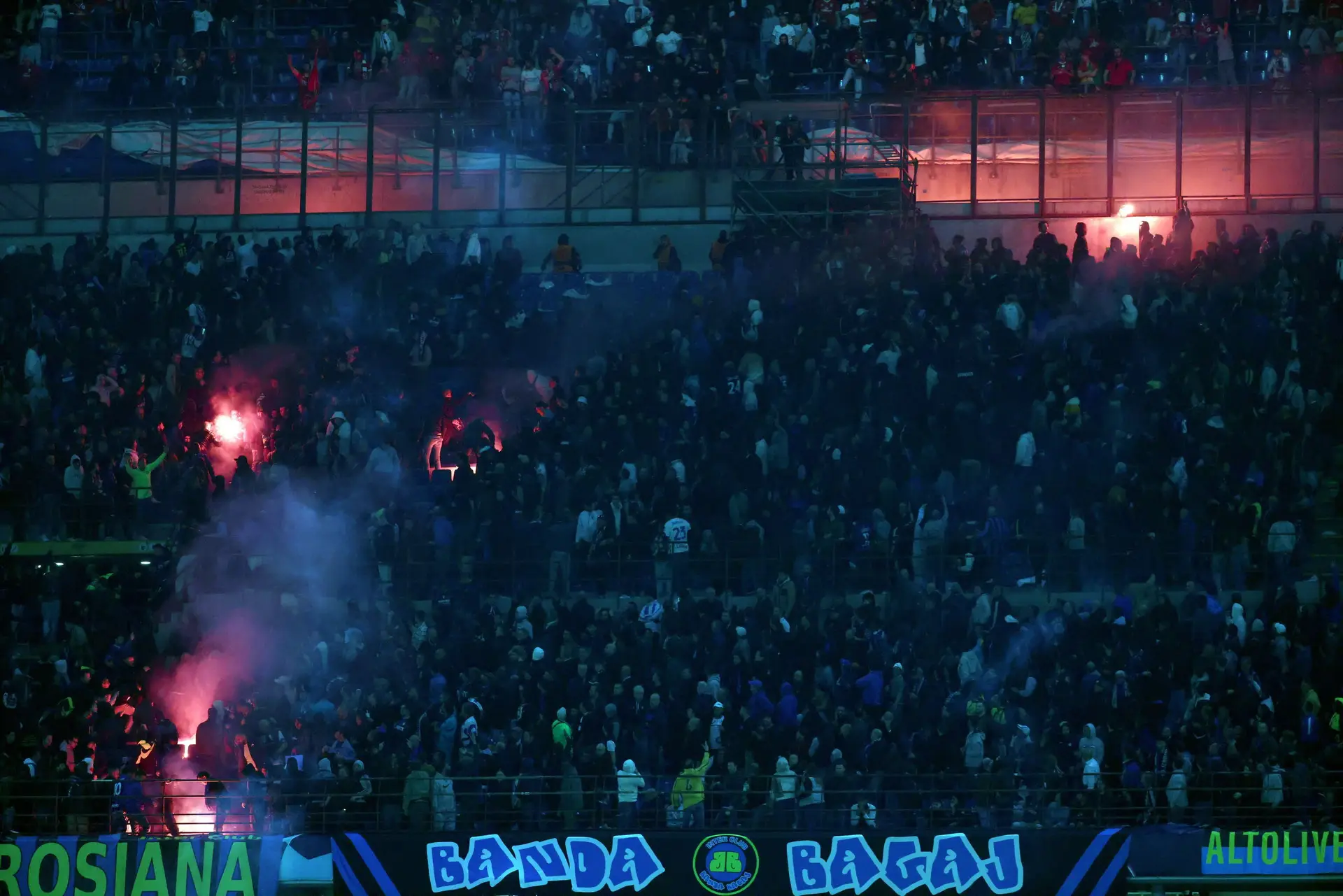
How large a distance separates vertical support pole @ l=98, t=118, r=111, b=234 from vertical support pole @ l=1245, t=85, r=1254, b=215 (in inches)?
749

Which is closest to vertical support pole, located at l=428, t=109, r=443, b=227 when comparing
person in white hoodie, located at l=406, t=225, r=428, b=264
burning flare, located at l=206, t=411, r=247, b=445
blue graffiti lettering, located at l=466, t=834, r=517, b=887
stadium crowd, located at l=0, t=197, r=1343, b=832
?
stadium crowd, located at l=0, t=197, r=1343, b=832

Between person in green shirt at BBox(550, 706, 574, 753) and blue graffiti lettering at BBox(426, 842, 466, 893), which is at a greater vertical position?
person in green shirt at BBox(550, 706, 574, 753)

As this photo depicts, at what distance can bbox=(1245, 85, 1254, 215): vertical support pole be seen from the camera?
Result: 35125 millimetres

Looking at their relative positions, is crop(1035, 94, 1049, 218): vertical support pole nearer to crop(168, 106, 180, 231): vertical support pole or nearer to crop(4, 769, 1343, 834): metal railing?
crop(4, 769, 1343, 834): metal railing

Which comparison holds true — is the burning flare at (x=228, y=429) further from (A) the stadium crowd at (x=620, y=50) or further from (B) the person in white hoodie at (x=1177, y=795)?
(B) the person in white hoodie at (x=1177, y=795)

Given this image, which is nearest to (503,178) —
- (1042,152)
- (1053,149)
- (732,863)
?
(1042,152)

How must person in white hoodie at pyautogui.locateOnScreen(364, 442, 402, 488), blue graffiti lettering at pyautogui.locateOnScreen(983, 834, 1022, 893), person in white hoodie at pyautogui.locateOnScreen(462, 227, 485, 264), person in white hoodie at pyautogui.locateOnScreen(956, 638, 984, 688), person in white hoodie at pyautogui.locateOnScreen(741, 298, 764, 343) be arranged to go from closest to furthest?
blue graffiti lettering at pyautogui.locateOnScreen(983, 834, 1022, 893) < person in white hoodie at pyautogui.locateOnScreen(956, 638, 984, 688) < person in white hoodie at pyautogui.locateOnScreen(364, 442, 402, 488) < person in white hoodie at pyautogui.locateOnScreen(741, 298, 764, 343) < person in white hoodie at pyautogui.locateOnScreen(462, 227, 485, 264)

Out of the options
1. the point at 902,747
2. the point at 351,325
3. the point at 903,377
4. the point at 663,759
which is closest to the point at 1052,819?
the point at 902,747

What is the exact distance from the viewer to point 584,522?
28656 millimetres

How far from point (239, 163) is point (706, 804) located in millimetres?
17406

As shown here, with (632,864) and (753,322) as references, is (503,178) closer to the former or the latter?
(753,322)

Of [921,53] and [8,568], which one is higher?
[921,53]

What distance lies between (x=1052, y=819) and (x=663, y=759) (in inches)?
177

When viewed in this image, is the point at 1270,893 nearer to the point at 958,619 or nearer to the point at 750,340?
the point at 958,619
